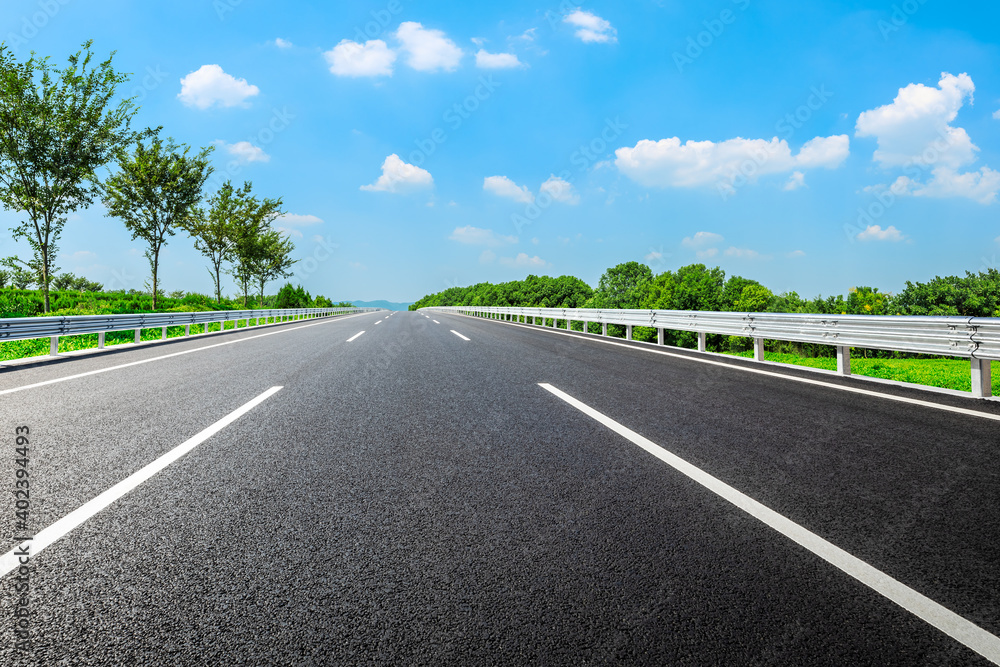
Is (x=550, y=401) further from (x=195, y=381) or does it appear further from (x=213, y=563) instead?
(x=195, y=381)

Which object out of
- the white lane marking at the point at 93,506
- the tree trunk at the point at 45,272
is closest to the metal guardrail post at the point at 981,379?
the white lane marking at the point at 93,506

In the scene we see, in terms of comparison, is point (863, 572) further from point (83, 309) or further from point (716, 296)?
point (716, 296)

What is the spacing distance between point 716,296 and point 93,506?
203 feet

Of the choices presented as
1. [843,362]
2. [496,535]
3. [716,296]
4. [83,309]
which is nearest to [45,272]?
[83,309]

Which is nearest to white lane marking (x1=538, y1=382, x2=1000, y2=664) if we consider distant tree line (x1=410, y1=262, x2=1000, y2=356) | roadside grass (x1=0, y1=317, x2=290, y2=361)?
roadside grass (x1=0, y1=317, x2=290, y2=361)

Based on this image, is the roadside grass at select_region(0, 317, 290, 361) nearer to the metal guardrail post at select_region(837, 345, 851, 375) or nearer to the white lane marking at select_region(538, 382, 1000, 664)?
the white lane marking at select_region(538, 382, 1000, 664)

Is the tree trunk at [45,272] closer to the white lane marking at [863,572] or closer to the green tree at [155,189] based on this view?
the green tree at [155,189]

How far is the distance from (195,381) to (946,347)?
10139mm

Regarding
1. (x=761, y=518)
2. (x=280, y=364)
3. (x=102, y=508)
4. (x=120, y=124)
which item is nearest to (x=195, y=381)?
(x=280, y=364)

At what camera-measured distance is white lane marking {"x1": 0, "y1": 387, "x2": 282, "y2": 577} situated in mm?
2504

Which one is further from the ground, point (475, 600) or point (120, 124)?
point (120, 124)

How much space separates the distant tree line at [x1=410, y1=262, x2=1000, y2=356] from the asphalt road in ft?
66.5

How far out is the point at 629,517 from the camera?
2945 mm

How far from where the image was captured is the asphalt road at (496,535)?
6.16ft
